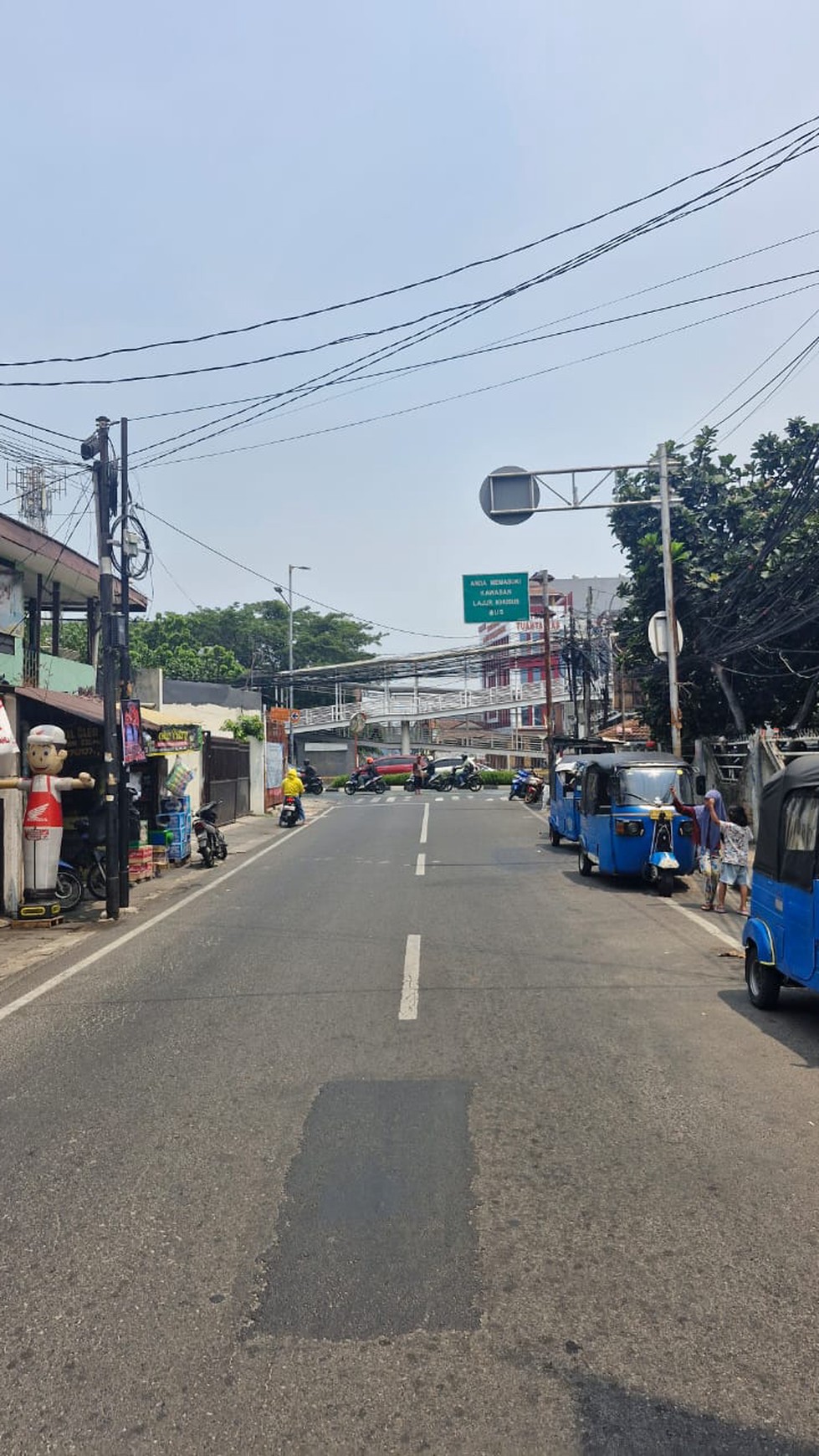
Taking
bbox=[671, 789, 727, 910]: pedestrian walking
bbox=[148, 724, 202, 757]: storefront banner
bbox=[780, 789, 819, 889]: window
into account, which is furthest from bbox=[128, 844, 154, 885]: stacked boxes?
bbox=[780, 789, 819, 889]: window

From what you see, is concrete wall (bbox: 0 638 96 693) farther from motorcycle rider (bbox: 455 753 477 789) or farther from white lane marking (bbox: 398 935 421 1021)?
motorcycle rider (bbox: 455 753 477 789)

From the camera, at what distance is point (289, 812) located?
1105 inches

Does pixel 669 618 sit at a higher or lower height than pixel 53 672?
higher

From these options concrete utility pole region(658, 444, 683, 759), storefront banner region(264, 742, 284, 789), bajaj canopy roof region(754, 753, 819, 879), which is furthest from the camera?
storefront banner region(264, 742, 284, 789)

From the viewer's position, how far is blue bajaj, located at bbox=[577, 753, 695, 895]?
46.8ft

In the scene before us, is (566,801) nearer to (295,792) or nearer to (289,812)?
(289,812)

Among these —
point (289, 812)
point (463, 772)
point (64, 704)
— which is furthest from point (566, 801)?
point (463, 772)

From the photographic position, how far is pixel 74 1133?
5.20 metres

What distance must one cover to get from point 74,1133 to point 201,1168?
944 millimetres

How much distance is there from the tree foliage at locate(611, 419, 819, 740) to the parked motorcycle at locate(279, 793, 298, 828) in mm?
10591

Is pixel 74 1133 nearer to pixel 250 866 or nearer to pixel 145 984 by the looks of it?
pixel 145 984

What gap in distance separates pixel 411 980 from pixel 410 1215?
4.50 metres

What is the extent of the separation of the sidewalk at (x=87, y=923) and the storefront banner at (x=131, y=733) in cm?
221

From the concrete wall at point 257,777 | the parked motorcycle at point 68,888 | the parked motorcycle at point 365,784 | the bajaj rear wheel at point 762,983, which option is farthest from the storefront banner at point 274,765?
the bajaj rear wheel at point 762,983
